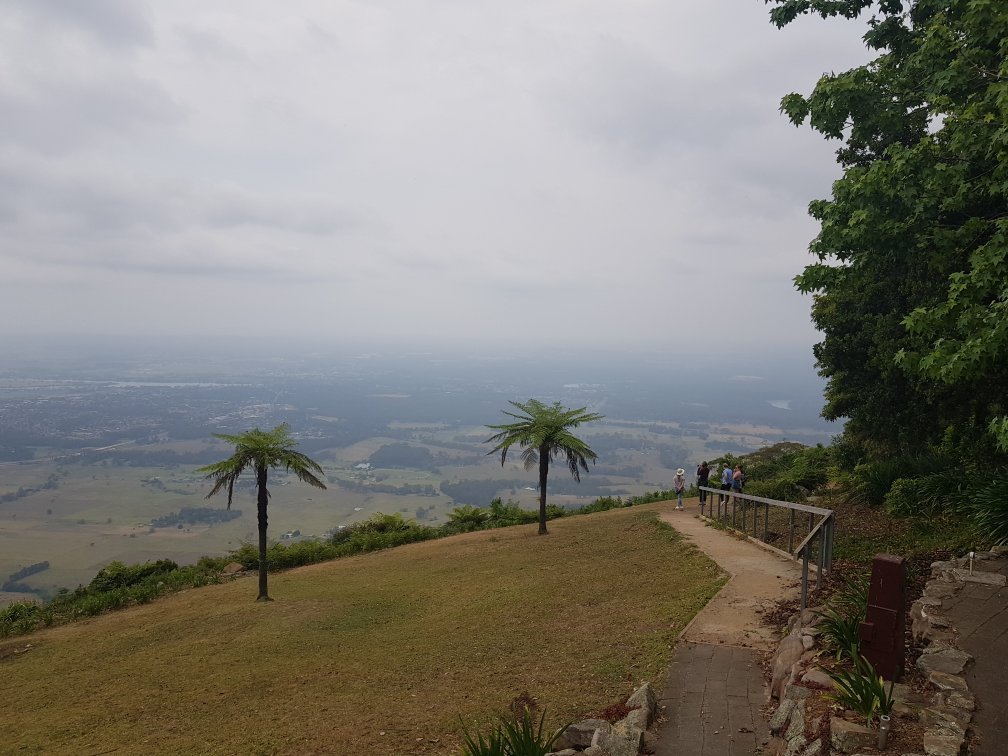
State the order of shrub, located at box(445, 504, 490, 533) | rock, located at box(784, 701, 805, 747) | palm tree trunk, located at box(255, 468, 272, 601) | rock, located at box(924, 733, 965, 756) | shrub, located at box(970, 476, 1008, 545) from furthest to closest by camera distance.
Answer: shrub, located at box(445, 504, 490, 533) → palm tree trunk, located at box(255, 468, 272, 601) → shrub, located at box(970, 476, 1008, 545) → rock, located at box(784, 701, 805, 747) → rock, located at box(924, 733, 965, 756)

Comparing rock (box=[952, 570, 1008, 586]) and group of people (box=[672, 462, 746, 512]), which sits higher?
rock (box=[952, 570, 1008, 586])

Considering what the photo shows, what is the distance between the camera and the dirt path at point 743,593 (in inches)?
316

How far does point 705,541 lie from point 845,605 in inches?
273

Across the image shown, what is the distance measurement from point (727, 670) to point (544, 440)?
1198 cm

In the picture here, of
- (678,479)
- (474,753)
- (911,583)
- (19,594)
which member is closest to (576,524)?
(678,479)

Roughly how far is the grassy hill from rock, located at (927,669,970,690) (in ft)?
9.52

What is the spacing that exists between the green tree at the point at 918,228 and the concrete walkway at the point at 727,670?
3.96 m

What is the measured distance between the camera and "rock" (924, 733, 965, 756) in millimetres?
4168

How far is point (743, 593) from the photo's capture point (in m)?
9.70

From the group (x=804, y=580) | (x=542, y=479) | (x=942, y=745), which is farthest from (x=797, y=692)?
(x=542, y=479)

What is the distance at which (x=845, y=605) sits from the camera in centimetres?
726

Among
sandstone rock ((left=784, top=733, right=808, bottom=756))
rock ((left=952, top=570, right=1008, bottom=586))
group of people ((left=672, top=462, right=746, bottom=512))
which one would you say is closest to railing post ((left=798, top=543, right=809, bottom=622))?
rock ((left=952, top=570, right=1008, bottom=586))

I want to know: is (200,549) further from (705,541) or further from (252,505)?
(705,541)

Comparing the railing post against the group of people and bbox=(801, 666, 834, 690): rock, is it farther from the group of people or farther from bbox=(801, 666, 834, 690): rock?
the group of people
